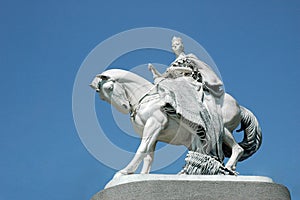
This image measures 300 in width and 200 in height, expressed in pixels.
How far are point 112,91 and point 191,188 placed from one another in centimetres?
229

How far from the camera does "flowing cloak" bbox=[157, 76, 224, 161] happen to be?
10.8m

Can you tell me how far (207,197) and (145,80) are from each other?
8.41 feet

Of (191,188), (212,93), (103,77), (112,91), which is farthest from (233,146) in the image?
(103,77)

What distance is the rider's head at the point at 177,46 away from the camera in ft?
39.8

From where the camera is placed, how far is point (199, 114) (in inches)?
431

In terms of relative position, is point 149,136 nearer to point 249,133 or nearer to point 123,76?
point 123,76

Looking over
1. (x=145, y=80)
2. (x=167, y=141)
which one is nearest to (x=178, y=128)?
(x=167, y=141)

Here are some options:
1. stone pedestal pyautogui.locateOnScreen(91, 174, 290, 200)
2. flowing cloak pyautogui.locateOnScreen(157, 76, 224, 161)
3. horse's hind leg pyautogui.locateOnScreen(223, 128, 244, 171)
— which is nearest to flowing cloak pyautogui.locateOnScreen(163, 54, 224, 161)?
flowing cloak pyautogui.locateOnScreen(157, 76, 224, 161)

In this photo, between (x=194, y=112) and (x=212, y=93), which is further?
(x=212, y=93)

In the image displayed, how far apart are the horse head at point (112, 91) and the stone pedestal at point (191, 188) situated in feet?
4.77

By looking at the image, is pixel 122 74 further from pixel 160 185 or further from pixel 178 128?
pixel 160 185

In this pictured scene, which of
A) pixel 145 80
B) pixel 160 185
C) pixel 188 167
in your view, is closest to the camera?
pixel 160 185

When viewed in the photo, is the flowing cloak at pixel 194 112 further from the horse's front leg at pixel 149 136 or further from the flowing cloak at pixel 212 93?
the horse's front leg at pixel 149 136

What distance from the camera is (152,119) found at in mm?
10789
